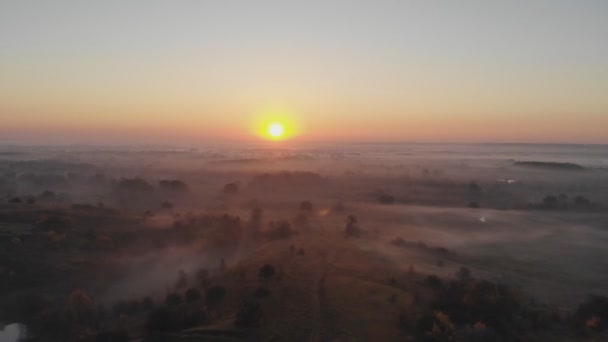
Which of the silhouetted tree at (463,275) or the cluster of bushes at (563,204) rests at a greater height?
the silhouetted tree at (463,275)

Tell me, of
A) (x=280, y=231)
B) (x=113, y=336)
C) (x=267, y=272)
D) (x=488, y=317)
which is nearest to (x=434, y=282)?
(x=488, y=317)

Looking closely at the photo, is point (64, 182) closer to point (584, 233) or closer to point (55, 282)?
point (55, 282)

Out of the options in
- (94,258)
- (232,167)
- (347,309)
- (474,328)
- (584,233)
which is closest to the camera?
(474,328)

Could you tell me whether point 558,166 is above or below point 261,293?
above

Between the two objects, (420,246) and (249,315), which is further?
(420,246)

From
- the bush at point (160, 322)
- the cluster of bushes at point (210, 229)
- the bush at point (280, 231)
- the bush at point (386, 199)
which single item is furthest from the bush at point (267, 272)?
the bush at point (386, 199)

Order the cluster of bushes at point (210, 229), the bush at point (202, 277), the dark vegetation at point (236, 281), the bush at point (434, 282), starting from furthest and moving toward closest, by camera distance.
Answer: the cluster of bushes at point (210, 229), the bush at point (202, 277), the bush at point (434, 282), the dark vegetation at point (236, 281)

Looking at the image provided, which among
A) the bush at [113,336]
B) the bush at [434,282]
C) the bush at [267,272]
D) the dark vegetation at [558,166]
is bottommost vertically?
the bush at [113,336]

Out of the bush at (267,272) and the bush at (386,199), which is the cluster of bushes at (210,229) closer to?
the bush at (267,272)

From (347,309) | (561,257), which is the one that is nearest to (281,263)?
(347,309)

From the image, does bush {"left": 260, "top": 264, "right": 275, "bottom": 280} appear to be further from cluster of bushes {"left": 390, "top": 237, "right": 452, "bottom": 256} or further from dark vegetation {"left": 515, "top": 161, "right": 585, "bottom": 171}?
dark vegetation {"left": 515, "top": 161, "right": 585, "bottom": 171}

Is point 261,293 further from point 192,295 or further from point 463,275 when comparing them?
point 463,275
